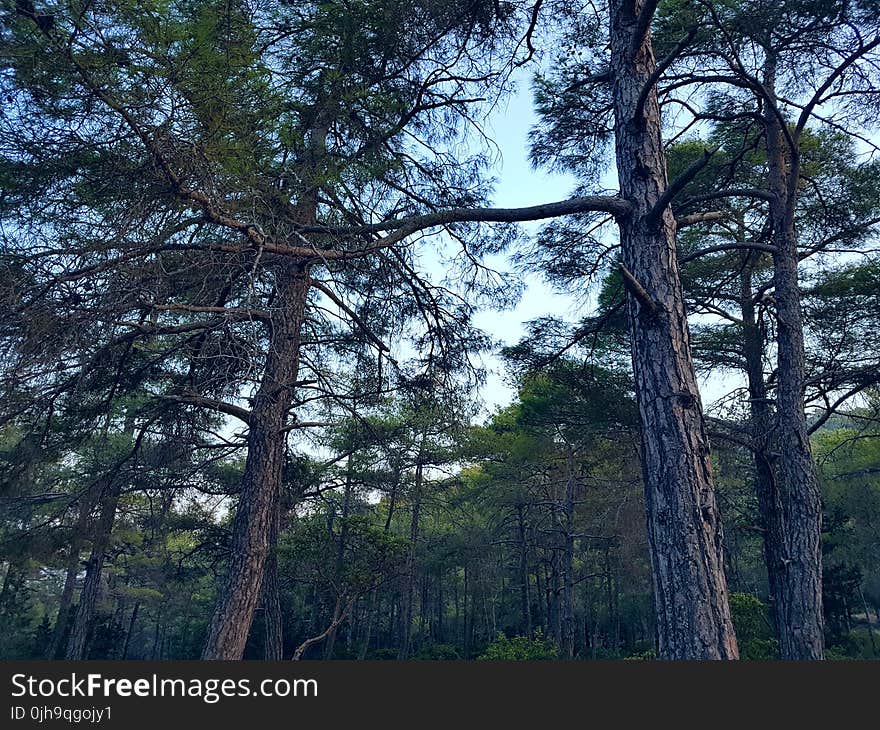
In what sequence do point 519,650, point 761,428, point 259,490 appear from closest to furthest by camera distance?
1. point 259,490
2. point 761,428
3. point 519,650

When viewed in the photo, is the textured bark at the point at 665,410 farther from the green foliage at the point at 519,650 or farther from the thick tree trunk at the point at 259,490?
the green foliage at the point at 519,650

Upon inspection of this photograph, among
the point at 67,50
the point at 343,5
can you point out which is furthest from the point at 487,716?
the point at 343,5

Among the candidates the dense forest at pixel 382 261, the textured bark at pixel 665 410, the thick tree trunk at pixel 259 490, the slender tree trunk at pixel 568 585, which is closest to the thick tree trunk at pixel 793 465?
the dense forest at pixel 382 261

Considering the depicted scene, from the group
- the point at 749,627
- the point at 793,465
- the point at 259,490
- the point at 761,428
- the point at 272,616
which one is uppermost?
the point at 761,428

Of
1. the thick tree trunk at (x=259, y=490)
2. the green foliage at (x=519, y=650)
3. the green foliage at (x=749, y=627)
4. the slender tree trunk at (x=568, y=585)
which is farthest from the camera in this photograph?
the slender tree trunk at (x=568, y=585)

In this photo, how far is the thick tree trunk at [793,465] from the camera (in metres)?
5.77

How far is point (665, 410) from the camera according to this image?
3166 mm

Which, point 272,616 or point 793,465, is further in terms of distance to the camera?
point 272,616

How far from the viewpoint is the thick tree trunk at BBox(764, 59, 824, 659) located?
5.77 m

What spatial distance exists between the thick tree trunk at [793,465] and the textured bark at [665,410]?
2.49 metres

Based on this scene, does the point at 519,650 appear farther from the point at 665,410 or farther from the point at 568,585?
the point at 665,410

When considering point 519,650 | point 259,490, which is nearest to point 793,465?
point 259,490

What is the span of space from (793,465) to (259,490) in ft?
17.9

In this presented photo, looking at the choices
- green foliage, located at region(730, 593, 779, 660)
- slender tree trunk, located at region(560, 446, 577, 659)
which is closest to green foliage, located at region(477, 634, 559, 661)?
slender tree trunk, located at region(560, 446, 577, 659)
